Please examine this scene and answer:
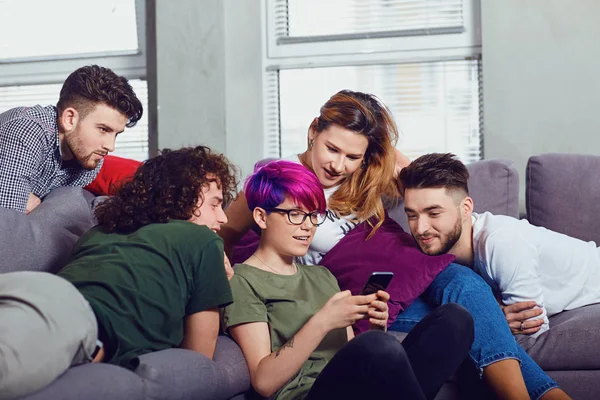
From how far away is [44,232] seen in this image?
6.90 feet

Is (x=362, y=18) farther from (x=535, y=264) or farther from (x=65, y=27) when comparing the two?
(x=535, y=264)

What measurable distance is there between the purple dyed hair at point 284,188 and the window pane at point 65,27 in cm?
202

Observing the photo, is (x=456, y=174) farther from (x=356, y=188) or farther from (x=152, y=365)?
(x=152, y=365)

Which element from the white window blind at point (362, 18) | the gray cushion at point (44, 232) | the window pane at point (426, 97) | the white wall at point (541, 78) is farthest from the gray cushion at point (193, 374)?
the white window blind at point (362, 18)

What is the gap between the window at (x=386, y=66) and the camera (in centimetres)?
350

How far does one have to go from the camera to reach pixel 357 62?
3.58 meters

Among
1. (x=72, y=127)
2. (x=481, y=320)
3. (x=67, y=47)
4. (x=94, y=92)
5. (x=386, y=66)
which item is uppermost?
(x=67, y=47)

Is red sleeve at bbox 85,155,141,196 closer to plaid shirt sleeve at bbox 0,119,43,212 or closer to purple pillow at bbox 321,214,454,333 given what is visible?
plaid shirt sleeve at bbox 0,119,43,212

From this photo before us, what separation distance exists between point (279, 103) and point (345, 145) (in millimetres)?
1435

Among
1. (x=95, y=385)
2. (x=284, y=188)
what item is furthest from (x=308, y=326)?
(x=95, y=385)

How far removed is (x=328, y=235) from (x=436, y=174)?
38 cm

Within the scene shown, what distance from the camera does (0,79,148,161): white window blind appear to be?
3732 mm

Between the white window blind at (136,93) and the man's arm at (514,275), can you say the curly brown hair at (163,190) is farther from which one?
the white window blind at (136,93)

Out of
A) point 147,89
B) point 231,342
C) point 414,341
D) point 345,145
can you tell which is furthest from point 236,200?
point 147,89
